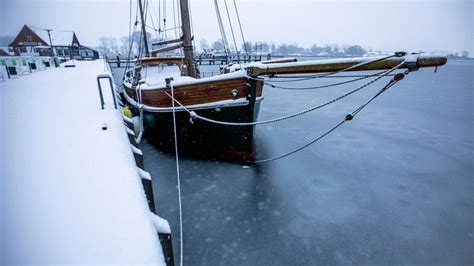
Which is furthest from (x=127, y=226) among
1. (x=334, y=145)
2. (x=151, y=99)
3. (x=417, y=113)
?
(x=417, y=113)

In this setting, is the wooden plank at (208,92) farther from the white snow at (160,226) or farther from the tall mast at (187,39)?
the white snow at (160,226)

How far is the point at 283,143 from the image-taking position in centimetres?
977

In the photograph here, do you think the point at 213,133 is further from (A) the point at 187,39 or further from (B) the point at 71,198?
(B) the point at 71,198

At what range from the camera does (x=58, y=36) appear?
50594mm

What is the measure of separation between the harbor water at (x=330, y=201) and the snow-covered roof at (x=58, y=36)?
56.4 metres

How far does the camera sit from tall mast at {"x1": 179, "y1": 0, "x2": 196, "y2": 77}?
7.69 meters

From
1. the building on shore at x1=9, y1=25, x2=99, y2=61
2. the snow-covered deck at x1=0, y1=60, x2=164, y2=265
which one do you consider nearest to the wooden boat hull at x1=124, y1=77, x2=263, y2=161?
the snow-covered deck at x1=0, y1=60, x2=164, y2=265

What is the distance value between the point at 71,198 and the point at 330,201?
17.4 feet

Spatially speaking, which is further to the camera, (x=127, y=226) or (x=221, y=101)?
(x=221, y=101)

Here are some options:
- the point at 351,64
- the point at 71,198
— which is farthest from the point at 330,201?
the point at 71,198

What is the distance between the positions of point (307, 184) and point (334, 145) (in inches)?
141

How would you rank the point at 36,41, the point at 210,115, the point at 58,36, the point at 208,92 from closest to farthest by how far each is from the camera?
the point at 208,92, the point at 210,115, the point at 36,41, the point at 58,36

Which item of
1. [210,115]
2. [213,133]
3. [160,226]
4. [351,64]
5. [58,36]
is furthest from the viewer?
[58,36]

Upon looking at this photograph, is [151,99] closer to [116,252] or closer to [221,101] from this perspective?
[221,101]
